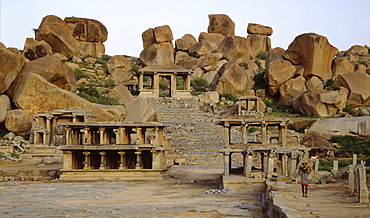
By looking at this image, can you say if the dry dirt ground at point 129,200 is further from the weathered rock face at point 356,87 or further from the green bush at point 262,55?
the green bush at point 262,55

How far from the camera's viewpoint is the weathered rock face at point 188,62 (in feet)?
252

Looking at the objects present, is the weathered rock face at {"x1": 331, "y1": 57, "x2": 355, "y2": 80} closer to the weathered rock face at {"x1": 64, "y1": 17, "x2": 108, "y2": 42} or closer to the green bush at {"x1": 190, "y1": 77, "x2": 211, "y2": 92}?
the green bush at {"x1": 190, "y1": 77, "x2": 211, "y2": 92}

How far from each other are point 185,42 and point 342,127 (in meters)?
45.8

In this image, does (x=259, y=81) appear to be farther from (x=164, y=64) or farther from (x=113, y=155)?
(x=113, y=155)

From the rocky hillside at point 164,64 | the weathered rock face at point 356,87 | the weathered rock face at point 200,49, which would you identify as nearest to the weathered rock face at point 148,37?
the rocky hillside at point 164,64

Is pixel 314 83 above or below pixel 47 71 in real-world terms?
above

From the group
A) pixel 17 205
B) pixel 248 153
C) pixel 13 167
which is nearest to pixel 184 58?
pixel 13 167

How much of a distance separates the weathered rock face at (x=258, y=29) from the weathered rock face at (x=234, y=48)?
5568 mm

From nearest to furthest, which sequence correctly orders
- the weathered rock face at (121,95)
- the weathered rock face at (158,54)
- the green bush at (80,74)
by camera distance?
1. the weathered rock face at (121,95)
2. the green bush at (80,74)
3. the weathered rock face at (158,54)

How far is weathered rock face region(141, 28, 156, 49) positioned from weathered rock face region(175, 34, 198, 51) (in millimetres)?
4354

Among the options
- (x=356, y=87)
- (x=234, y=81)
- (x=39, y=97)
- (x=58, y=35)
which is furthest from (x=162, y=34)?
(x=39, y=97)

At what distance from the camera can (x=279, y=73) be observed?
5872 cm

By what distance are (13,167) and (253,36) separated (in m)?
61.4

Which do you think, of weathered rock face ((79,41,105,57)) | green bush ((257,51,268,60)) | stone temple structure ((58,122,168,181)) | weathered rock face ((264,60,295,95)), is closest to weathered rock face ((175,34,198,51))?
green bush ((257,51,268,60))
